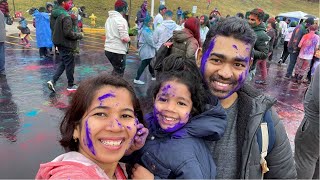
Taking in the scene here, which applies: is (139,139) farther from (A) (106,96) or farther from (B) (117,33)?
(B) (117,33)

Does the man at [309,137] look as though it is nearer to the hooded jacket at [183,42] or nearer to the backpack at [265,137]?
the backpack at [265,137]

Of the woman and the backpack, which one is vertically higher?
the backpack

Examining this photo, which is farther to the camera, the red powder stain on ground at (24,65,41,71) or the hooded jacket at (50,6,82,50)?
the red powder stain on ground at (24,65,41,71)

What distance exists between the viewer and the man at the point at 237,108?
5.05 feet

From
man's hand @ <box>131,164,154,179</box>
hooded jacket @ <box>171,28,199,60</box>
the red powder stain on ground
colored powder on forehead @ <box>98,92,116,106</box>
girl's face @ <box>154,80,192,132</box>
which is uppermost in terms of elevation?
colored powder on forehead @ <box>98,92,116,106</box>

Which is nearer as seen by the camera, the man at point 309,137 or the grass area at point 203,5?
the man at point 309,137

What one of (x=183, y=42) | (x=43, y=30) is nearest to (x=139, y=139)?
(x=183, y=42)

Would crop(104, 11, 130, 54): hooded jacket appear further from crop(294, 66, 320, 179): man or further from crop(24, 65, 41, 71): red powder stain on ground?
crop(294, 66, 320, 179): man

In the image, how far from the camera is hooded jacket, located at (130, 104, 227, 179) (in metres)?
1.40

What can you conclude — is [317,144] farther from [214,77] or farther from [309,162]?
[214,77]

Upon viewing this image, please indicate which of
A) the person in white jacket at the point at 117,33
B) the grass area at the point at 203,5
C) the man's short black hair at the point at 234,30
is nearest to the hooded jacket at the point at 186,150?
the man's short black hair at the point at 234,30

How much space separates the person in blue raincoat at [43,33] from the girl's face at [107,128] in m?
8.51

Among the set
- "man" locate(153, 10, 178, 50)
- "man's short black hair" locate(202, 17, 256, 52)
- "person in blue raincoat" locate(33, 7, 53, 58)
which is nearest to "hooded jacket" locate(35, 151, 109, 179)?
"man's short black hair" locate(202, 17, 256, 52)

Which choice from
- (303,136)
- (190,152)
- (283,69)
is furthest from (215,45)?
(283,69)
